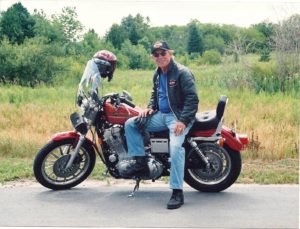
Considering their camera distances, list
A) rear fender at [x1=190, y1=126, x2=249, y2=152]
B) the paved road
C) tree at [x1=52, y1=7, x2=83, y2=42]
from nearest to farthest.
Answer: the paved road, rear fender at [x1=190, y1=126, x2=249, y2=152], tree at [x1=52, y1=7, x2=83, y2=42]

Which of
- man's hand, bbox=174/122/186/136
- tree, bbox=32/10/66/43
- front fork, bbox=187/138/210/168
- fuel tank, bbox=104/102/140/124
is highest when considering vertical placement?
tree, bbox=32/10/66/43

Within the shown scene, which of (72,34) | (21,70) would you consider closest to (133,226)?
(72,34)

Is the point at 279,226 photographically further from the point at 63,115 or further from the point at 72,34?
the point at 72,34

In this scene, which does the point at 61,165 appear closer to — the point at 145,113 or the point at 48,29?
the point at 145,113

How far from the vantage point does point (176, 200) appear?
4.95 m

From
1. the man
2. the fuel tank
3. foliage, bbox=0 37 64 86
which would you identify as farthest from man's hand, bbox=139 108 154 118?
foliage, bbox=0 37 64 86

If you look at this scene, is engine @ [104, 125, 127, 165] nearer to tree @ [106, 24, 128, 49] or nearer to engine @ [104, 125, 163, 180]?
engine @ [104, 125, 163, 180]

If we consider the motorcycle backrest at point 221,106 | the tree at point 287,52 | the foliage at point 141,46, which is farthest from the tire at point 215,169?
the tree at point 287,52

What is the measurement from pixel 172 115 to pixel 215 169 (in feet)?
2.48

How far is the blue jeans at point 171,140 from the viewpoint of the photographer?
5.03 meters

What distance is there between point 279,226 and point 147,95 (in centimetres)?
562

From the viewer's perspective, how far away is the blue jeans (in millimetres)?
5031

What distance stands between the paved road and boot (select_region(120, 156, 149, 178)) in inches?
9.9

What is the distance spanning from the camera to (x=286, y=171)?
6223mm
